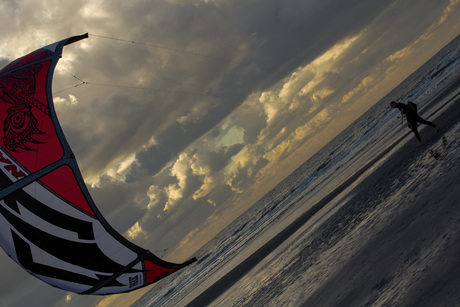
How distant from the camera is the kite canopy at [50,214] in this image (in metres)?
8.59

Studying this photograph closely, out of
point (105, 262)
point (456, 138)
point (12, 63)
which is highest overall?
point (12, 63)

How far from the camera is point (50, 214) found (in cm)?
881

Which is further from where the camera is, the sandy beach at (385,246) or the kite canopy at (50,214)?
the kite canopy at (50,214)

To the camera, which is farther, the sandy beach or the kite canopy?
the kite canopy

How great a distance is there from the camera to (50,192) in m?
8.89

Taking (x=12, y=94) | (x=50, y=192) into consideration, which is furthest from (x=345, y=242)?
(x=12, y=94)

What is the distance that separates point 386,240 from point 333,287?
61.5 inches

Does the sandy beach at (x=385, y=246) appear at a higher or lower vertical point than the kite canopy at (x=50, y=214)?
lower

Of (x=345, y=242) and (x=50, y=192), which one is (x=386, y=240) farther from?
(x=50, y=192)

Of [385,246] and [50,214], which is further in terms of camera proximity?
[50,214]

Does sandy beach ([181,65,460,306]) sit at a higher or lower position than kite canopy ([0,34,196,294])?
lower

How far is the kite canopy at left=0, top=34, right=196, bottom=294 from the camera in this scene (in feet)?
28.2

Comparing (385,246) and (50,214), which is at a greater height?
(50,214)

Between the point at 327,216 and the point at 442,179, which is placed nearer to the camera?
the point at 442,179
